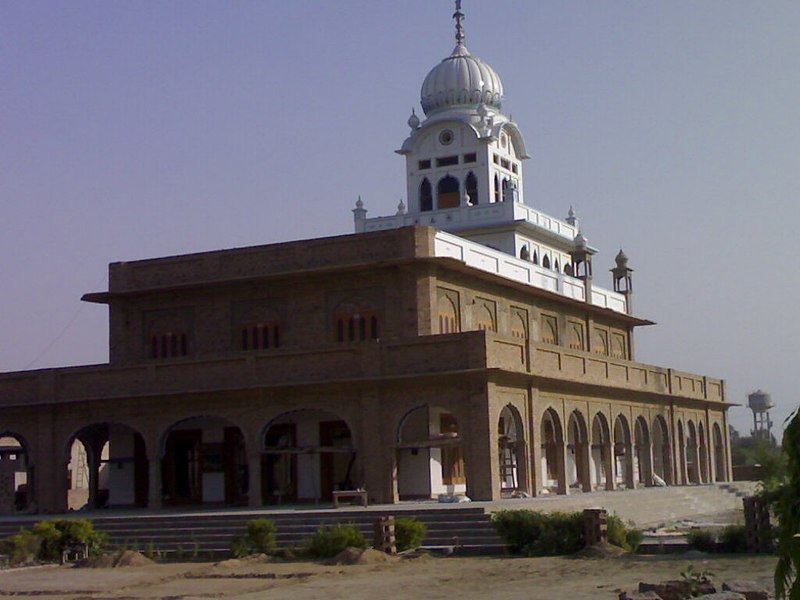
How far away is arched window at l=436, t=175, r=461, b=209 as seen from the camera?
55.8 meters

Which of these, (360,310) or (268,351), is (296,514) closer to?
(268,351)

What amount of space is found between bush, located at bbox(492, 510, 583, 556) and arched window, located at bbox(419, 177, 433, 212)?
32092 mm

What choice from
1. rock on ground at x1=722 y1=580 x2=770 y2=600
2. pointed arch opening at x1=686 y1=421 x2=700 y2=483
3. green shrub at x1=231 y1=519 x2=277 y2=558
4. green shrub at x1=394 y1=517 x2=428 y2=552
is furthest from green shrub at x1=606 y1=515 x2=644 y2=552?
pointed arch opening at x1=686 y1=421 x2=700 y2=483

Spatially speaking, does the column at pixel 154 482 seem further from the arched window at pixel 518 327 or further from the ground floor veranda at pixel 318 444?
the arched window at pixel 518 327

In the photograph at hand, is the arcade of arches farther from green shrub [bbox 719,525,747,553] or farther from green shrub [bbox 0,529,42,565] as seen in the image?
green shrub [bbox 719,525,747,553]

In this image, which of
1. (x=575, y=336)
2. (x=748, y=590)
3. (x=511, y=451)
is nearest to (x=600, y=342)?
(x=575, y=336)

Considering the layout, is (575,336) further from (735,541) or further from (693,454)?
(735,541)

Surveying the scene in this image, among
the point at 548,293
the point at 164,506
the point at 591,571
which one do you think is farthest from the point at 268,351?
the point at 591,571

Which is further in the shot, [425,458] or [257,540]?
[425,458]

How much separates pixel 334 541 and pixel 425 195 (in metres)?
32.7

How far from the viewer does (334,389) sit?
34.2 meters

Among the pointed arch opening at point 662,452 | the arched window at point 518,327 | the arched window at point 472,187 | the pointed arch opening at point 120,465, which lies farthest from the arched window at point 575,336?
the pointed arch opening at point 120,465

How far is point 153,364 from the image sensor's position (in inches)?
1439

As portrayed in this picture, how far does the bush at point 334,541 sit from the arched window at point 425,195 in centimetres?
3186
